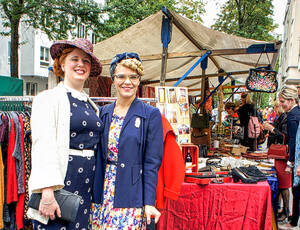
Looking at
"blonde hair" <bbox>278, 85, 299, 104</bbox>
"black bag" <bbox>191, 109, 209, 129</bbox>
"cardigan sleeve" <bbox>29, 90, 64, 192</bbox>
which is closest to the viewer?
"cardigan sleeve" <bbox>29, 90, 64, 192</bbox>

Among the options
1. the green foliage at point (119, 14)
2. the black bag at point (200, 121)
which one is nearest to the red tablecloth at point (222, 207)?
the black bag at point (200, 121)

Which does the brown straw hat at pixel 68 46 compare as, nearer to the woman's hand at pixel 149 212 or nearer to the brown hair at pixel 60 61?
the brown hair at pixel 60 61

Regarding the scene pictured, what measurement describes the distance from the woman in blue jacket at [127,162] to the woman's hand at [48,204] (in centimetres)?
39

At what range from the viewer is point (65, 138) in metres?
1.82

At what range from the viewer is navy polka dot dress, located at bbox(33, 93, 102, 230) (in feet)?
6.14

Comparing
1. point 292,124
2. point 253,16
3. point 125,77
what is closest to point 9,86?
point 125,77

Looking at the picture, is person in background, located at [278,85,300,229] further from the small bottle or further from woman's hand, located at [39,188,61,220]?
woman's hand, located at [39,188,61,220]

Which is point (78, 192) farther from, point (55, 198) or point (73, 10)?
point (73, 10)

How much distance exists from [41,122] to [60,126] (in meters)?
0.12

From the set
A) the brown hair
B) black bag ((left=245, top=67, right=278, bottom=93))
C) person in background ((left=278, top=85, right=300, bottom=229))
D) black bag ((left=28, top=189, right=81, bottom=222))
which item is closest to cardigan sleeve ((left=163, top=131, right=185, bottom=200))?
black bag ((left=28, top=189, right=81, bottom=222))

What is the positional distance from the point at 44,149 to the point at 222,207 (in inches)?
87.5

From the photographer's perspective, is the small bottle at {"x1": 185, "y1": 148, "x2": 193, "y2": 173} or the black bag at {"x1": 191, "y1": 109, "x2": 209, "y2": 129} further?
the black bag at {"x1": 191, "y1": 109, "x2": 209, "y2": 129}

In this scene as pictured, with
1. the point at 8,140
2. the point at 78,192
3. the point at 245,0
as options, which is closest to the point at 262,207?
the point at 78,192

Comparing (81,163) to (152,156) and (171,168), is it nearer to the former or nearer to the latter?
(152,156)
